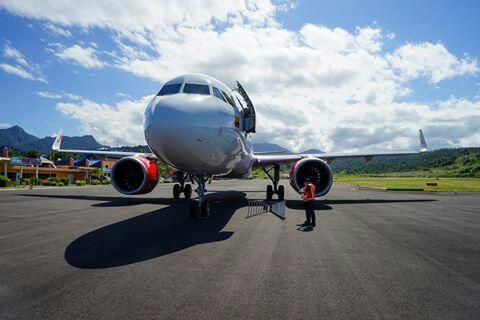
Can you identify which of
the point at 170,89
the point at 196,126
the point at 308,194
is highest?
the point at 170,89

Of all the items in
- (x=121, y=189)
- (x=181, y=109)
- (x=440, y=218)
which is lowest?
(x=440, y=218)

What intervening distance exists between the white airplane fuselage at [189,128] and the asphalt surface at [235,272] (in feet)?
6.38

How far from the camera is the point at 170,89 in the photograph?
892 centimetres

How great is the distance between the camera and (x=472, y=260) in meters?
5.71

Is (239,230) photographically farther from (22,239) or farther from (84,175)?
(84,175)

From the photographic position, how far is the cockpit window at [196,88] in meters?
8.83

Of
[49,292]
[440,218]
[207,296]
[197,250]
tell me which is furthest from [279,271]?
[440,218]

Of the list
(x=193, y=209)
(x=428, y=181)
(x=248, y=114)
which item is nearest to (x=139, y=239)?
(x=193, y=209)

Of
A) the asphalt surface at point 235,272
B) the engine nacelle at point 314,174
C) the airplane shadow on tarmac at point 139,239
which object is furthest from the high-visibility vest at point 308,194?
the engine nacelle at point 314,174

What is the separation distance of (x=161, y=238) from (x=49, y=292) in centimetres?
339

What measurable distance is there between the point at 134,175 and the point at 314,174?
8.41 meters

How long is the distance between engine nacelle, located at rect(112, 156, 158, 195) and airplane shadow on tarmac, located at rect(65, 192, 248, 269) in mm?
3326

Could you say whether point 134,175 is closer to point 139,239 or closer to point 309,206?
point 139,239

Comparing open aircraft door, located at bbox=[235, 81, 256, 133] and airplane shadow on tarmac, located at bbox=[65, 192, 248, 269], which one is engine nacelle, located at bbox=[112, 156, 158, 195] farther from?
open aircraft door, located at bbox=[235, 81, 256, 133]
